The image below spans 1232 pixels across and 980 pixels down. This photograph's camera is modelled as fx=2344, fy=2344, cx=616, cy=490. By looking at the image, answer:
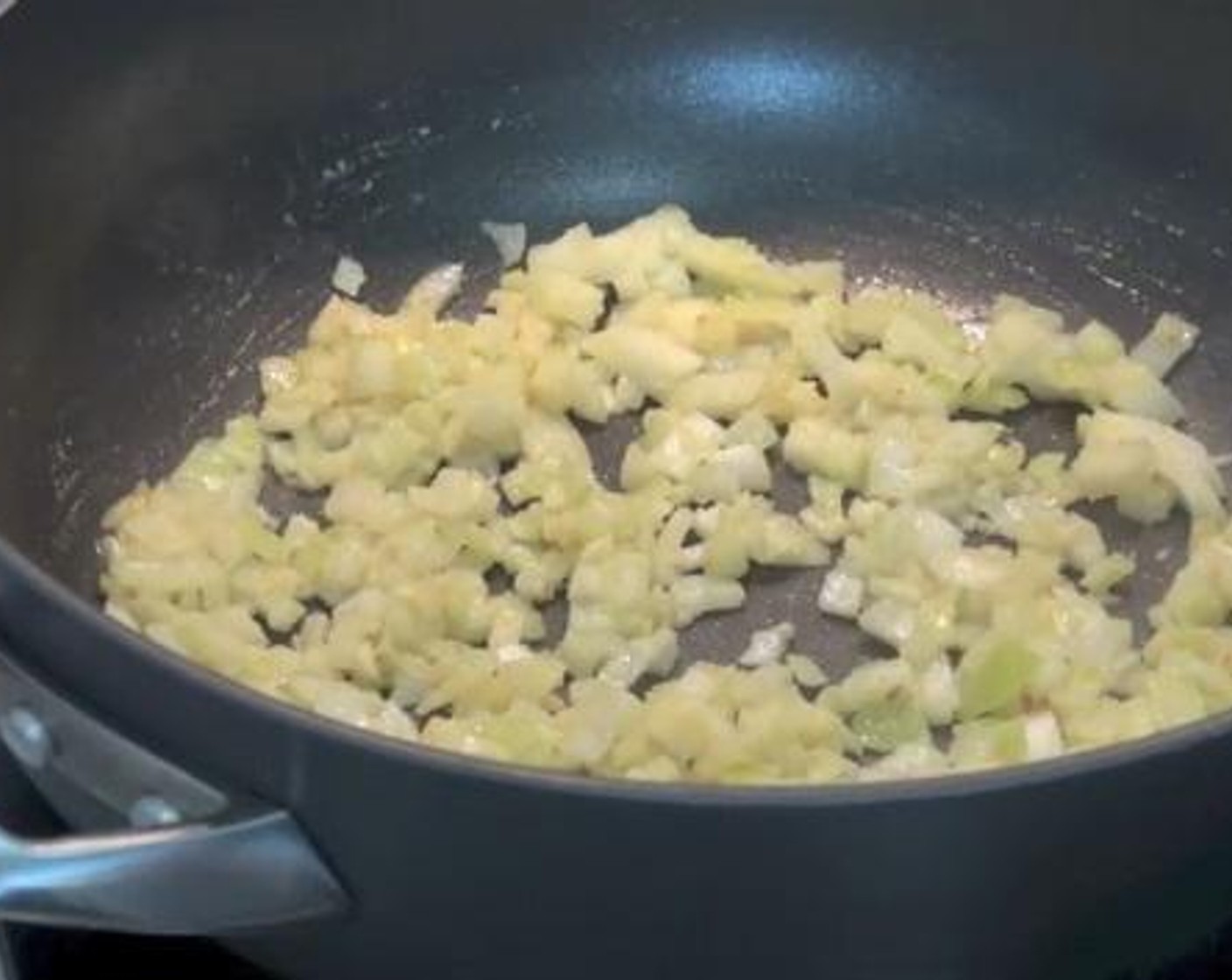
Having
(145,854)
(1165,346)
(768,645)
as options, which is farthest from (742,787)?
(1165,346)

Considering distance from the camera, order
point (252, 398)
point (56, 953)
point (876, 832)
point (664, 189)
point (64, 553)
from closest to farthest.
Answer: point (876, 832) → point (56, 953) → point (64, 553) → point (252, 398) → point (664, 189)

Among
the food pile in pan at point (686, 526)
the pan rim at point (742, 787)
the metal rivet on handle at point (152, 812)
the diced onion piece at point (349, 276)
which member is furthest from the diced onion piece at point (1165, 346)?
the metal rivet on handle at point (152, 812)

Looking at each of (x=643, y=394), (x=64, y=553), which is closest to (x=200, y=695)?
(x=64, y=553)

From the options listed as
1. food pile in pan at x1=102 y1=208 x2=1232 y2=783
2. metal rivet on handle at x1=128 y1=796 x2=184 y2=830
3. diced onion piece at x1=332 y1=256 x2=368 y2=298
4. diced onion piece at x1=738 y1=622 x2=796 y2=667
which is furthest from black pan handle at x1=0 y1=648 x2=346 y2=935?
diced onion piece at x1=332 y1=256 x2=368 y2=298

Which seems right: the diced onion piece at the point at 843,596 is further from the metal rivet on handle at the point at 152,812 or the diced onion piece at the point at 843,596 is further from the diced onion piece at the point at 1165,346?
the metal rivet on handle at the point at 152,812

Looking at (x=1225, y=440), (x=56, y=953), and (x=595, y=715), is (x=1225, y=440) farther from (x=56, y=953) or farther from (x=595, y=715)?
(x=56, y=953)

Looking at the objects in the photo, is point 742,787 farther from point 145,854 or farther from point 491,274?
point 491,274
